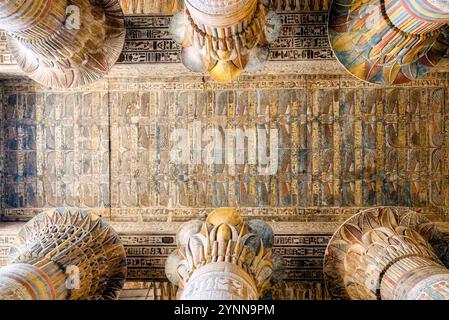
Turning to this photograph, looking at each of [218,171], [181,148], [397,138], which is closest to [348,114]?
[397,138]

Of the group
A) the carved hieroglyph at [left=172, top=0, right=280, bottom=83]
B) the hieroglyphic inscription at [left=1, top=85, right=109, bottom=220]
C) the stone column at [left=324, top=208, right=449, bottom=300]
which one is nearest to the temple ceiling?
the carved hieroglyph at [left=172, top=0, right=280, bottom=83]

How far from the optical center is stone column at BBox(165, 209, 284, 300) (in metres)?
3.50

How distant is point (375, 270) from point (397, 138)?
2599 millimetres

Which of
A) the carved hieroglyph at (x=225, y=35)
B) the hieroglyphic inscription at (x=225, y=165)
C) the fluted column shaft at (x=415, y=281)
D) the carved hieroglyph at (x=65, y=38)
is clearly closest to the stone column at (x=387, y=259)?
the fluted column shaft at (x=415, y=281)

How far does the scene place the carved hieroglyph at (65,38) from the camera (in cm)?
447

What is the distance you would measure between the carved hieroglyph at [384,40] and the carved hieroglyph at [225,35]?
1057 mm

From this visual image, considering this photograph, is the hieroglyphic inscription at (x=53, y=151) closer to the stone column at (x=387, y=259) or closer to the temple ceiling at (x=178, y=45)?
the temple ceiling at (x=178, y=45)

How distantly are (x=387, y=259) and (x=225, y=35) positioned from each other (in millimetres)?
3360

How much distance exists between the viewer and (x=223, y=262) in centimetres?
407

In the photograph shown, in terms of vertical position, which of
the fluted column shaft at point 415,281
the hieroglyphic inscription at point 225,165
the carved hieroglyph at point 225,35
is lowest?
the fluted column shaft at point 415,281

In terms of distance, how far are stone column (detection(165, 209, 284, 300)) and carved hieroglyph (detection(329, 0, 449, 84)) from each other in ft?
9.53

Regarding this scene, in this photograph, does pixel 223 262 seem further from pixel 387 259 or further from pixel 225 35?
pixel 225 35

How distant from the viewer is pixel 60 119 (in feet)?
21.0
